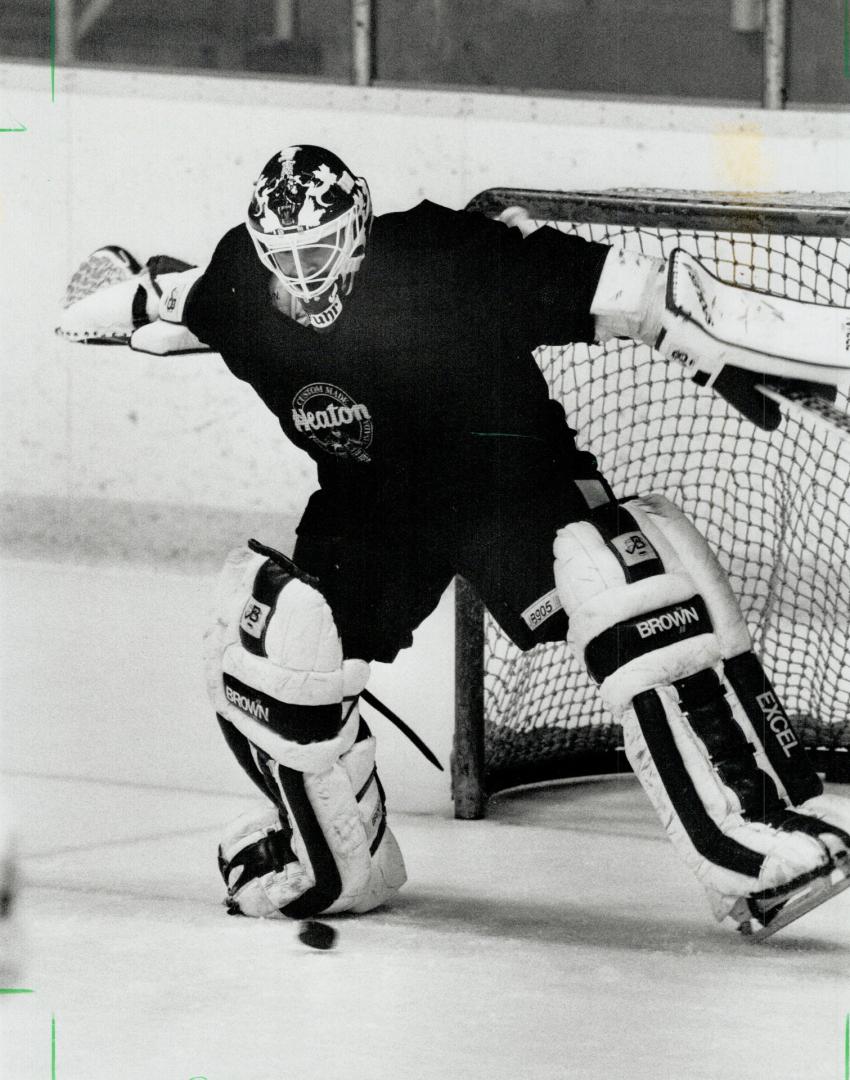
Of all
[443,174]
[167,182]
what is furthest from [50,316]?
[443,174]

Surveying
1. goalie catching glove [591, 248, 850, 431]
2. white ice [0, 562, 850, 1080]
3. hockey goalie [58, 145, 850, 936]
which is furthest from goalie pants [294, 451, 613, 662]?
white ice [0, 562, 850, 1080]

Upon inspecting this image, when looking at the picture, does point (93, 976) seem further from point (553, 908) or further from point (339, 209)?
point (339, 209)

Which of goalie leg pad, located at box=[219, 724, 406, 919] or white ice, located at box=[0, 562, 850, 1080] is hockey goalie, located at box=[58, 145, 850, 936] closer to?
goalie leg pad, located at box=[219, 724, 406, 919]

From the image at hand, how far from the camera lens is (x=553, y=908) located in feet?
8.55

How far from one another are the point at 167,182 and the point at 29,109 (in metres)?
0.42

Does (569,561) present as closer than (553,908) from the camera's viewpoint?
Yes

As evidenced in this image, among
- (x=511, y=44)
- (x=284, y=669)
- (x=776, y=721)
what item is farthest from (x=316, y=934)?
(x=511, y=44)

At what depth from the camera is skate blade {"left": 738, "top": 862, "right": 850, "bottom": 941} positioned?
227 cm

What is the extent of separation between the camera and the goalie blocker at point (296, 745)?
8.11 feet

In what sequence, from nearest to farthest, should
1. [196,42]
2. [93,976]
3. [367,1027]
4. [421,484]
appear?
1. [367,1027]
2. [93,976]
3. [421,484]
4. [196,42]

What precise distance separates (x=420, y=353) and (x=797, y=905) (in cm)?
86

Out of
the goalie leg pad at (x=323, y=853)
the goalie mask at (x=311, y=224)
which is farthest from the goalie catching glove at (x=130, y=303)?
the goalie leg pad at (x=323, y=853)

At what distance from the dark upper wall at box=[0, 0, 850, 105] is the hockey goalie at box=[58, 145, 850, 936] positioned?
7.50ft

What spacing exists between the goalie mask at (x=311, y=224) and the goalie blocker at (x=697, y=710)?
0.46m
